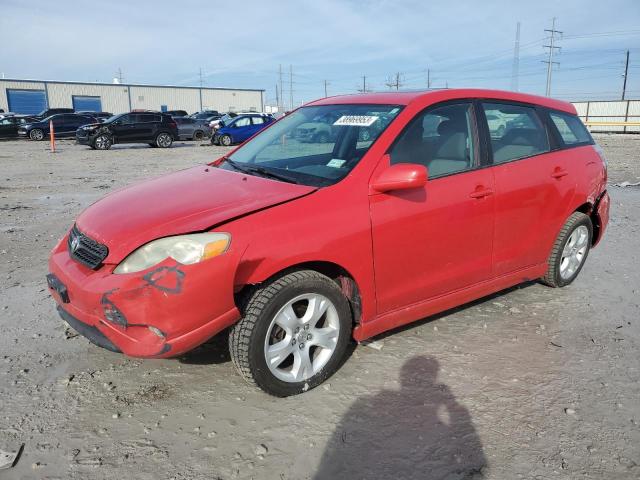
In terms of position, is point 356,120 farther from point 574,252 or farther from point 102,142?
point 102,142

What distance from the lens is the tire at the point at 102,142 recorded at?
21375 millimetres

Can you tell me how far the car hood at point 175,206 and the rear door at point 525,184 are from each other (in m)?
1.59

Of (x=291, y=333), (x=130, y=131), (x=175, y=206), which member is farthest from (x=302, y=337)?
(x=130, y=131)

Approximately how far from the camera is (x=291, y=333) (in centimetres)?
293

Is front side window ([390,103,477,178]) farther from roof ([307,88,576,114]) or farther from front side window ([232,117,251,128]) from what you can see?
front side window ([232,117,251,128])

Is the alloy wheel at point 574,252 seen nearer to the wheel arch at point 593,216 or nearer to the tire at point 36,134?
the wheel arch at point 593,216

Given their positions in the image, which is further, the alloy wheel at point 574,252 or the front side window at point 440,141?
the alloy wheel at point 574,252

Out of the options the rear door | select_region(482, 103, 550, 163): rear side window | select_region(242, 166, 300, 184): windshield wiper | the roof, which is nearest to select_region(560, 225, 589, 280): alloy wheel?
the rear door

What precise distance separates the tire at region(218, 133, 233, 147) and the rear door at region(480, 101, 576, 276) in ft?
70.5

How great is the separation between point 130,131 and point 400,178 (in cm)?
2150

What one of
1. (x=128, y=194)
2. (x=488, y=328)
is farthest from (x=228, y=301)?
(x=488, y=328)

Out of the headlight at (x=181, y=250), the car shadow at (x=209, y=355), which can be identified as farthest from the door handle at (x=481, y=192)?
the car shadow at (x=209, y=355)

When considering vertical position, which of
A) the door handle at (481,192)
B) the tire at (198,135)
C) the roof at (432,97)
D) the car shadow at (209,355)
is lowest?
the car shadow at (209,355)

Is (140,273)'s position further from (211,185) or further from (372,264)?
(372,264)
